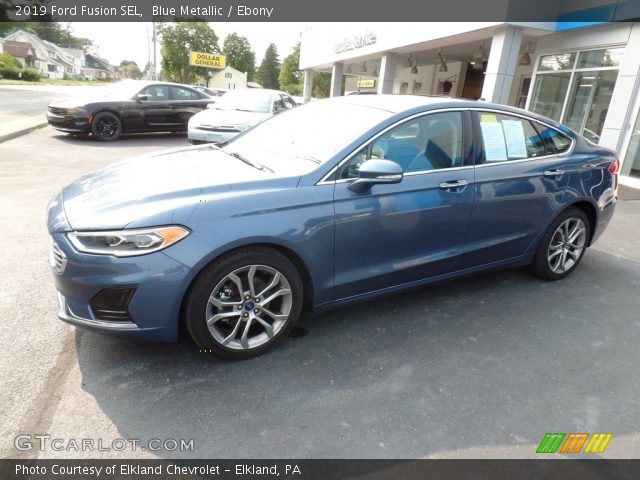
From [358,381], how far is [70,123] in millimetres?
11037

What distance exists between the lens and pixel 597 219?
171 inches

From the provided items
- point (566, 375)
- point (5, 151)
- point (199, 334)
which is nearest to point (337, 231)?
point (199, 334)

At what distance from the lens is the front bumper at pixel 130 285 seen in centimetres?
236

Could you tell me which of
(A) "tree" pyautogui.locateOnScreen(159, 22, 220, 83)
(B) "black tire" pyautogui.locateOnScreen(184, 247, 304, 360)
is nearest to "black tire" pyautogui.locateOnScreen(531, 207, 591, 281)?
(B) "black tire" pyautogui.locateOnScreen(184, 247, 304, 360)

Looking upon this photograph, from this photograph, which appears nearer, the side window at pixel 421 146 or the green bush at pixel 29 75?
the side window at pixel 421 146

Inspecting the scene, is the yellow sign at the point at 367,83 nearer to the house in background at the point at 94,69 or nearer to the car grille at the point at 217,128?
the car grille at the point at 217,128

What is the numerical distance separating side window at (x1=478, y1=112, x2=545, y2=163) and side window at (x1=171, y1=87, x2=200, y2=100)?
1096 centimetres

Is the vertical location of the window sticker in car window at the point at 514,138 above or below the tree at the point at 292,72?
below

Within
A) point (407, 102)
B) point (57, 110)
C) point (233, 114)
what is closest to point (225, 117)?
point (233, 114)

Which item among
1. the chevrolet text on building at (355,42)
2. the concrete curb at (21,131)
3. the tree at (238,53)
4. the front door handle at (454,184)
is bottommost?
the concrete curb at (21,131)

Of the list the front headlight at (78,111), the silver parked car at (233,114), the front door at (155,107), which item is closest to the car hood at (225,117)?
the silver parked car at (233,114)

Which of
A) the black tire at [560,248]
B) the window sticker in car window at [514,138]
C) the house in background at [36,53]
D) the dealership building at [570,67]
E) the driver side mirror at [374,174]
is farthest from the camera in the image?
the house in background at [36,53]

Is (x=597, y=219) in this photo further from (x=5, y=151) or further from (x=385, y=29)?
(x=385, y=29)

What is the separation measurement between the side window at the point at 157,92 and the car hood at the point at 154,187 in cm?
979
